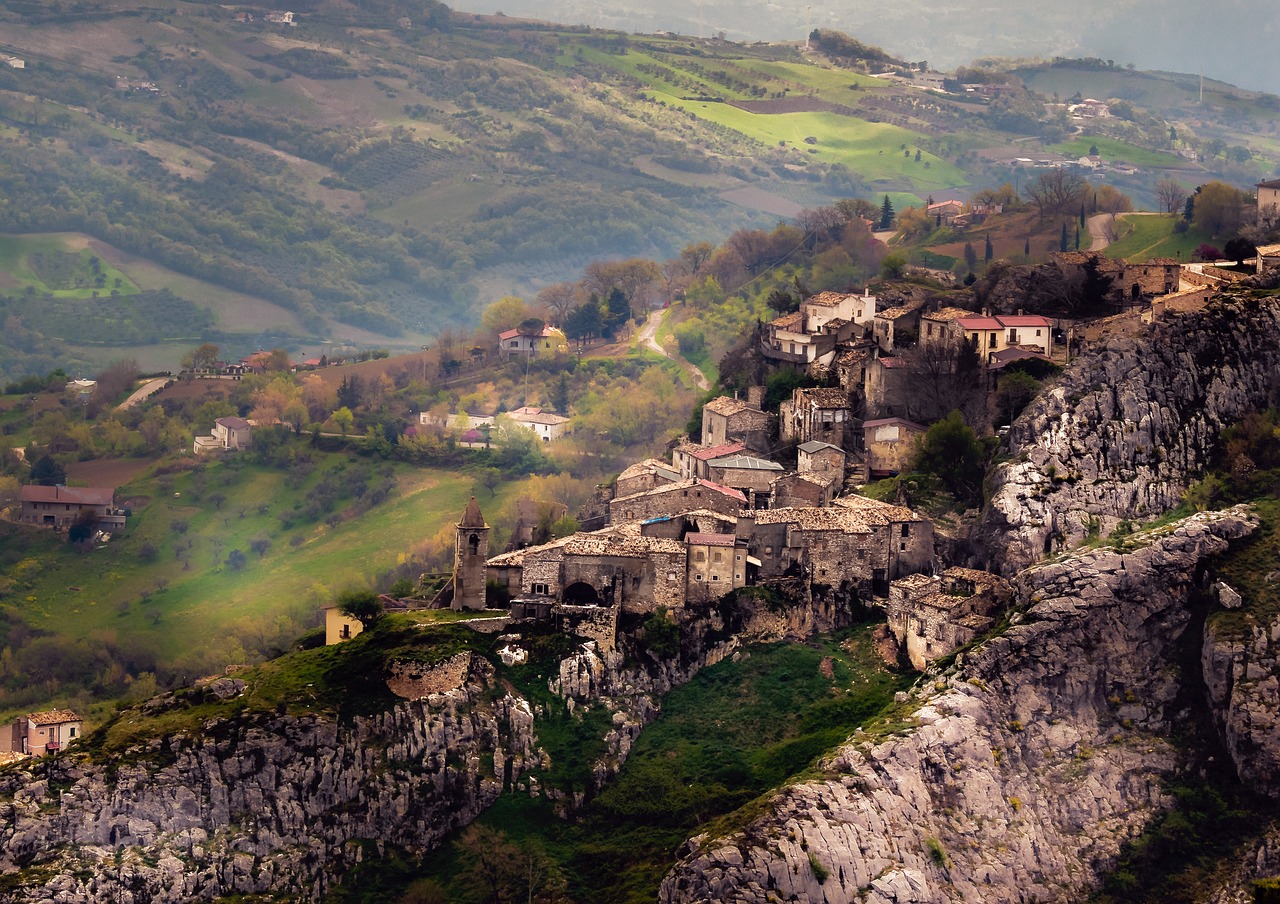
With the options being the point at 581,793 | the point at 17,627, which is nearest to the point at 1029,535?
the point at 581,793

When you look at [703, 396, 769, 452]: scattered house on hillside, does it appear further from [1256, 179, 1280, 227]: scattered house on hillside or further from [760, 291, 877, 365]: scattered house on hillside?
[1256, 179, 1280, 227]: scattered house on hillside

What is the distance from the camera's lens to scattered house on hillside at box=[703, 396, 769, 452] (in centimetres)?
9581

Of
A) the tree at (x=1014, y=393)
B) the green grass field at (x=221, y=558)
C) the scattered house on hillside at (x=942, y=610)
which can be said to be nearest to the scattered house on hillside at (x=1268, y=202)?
the tree at (x=1014, y=393)

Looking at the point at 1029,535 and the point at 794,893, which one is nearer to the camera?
the point at 794,893

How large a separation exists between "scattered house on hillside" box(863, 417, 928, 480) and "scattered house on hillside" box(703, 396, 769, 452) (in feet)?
19.8

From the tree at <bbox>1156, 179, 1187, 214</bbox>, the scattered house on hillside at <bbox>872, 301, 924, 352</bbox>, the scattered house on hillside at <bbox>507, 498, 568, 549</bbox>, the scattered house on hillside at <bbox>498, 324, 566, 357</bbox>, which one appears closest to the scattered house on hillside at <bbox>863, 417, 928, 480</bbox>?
the scattered house on hillside at <bbox>872, 301, 924, 352</bbox>

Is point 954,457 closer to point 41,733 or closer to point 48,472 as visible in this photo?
point 41,733

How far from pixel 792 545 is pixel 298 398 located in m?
84.6

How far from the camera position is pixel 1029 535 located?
265ft

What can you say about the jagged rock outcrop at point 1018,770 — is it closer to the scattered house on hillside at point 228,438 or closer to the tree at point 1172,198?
the tree at point 1172,198

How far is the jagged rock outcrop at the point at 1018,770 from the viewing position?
67.4 metres

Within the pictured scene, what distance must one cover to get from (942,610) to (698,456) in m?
17.8

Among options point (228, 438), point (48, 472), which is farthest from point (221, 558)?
point (48, 472)

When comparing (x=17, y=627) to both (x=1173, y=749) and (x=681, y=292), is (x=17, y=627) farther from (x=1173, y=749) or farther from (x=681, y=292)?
(x=1173, y=749)
